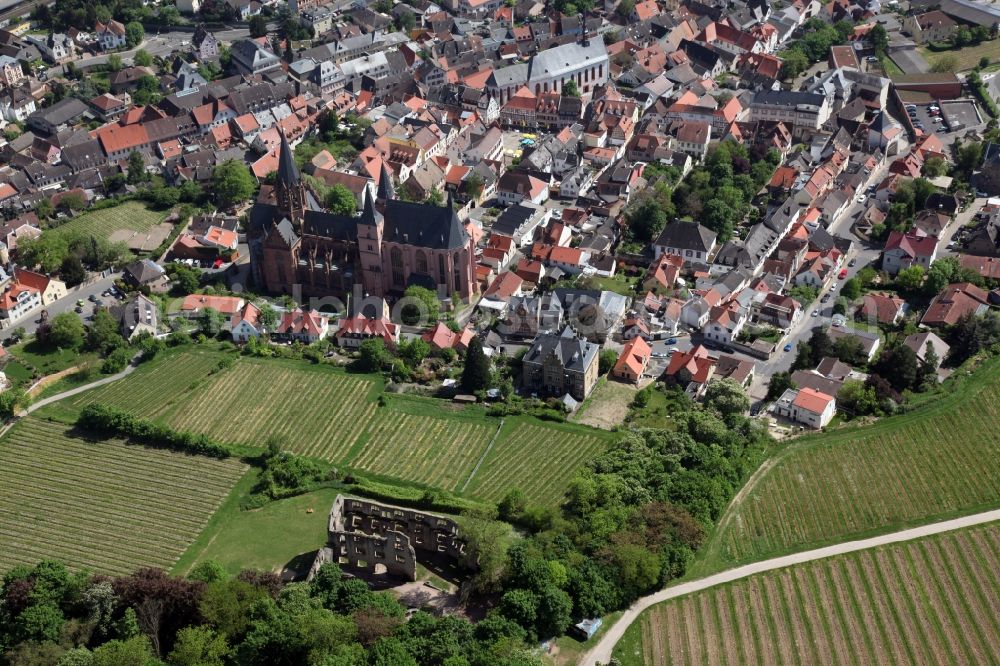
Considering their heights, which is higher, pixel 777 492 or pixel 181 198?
pixel 777 492

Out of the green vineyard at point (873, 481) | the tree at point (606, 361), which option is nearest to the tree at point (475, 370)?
the tree at point (606, 361)

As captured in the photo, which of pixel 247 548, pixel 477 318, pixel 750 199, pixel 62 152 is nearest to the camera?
pixel 247 548

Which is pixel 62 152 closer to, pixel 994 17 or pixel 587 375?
pixel 587 375

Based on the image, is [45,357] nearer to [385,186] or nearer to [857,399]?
[385,186]

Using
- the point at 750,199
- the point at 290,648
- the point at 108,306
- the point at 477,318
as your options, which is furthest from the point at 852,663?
the point at 108,306

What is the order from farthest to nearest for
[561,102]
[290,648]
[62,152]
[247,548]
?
[561,102] < [62,152] < [247,548] < [290,648]

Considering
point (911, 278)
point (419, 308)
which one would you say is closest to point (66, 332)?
point (419, 308)
